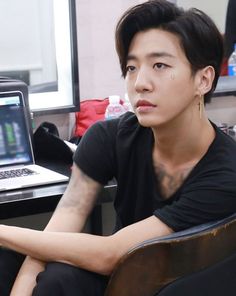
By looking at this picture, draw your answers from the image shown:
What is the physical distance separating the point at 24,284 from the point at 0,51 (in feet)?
3.68

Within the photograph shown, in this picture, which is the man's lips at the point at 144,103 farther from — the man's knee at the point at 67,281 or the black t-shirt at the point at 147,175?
the man's knee at the point at 67,281

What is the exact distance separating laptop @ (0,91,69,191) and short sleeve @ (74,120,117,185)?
29cm

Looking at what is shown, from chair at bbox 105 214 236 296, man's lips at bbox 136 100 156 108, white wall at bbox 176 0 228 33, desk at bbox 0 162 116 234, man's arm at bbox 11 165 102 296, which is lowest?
desk at bbox 0 162 116 234

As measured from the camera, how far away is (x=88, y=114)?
6.69 feet

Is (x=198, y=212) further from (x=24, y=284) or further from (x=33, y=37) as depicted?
(x=33, y=37)

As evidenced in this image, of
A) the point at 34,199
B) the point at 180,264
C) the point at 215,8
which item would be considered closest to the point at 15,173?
the point at 34,199

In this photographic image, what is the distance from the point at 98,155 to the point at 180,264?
1.62 ft

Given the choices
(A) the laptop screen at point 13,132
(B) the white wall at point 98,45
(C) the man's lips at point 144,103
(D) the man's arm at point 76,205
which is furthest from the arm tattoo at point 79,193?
(B) the white wall at point 98,45

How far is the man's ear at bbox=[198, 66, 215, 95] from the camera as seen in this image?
3.76 ft

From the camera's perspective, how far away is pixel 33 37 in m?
1.99

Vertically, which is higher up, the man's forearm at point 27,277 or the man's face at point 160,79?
the man's face at point 160,79

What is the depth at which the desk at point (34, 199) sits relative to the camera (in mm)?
1394

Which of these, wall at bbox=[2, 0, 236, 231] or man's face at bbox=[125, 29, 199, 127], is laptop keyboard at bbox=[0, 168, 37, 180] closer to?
wall at bbox=[2, 0, 236, 231]

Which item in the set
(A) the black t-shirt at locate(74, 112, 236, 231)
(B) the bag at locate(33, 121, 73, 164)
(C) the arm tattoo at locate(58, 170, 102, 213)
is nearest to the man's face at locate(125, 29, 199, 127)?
(A) the black t-shirt at locate(74, 112, 236, 231)
